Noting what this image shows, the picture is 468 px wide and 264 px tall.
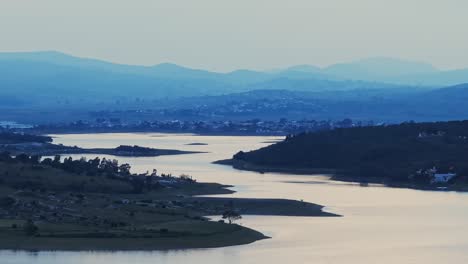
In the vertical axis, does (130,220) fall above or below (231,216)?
below

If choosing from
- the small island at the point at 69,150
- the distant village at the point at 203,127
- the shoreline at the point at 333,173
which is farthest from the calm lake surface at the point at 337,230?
the distant village at the point at 203,127

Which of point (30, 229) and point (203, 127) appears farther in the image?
point (203, 127)

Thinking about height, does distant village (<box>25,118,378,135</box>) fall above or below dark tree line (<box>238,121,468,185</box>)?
above

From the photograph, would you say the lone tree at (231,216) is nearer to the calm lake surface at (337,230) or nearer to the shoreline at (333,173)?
the calm lake surface at (337,230)

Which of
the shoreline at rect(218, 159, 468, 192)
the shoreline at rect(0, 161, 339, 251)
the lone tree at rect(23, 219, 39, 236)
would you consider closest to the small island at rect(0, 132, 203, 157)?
the shoreline at rect(218, 159, 468, 192)

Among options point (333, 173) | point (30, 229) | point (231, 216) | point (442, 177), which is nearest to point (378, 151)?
point (333, 173)

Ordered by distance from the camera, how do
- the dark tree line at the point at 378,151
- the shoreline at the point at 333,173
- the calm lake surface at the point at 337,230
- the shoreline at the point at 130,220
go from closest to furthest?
the calm lake surface at the point at 337,230, the shoreline at the point at 130,220, the shoreline at the point at 333,173, the dark tree line at the point at 378,151

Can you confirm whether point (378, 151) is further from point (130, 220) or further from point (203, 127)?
point (203, 127)

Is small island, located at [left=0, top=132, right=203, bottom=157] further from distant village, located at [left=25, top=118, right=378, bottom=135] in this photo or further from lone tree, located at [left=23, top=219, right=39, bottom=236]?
lone tree, located at [left=23, top=219, right=39, bottom=236]

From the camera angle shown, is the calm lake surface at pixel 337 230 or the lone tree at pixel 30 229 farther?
the lone tree at pixel 30 229

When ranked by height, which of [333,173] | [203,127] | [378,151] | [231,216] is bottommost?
[231,216]
